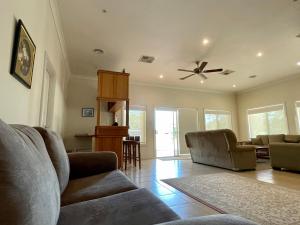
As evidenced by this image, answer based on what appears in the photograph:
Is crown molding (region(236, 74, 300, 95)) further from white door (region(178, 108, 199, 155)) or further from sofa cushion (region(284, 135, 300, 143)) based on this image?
white door (region(178, 108, 199, 155))

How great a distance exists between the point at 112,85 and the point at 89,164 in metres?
2.82

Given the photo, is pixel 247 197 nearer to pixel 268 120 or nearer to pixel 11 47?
pixel 11 47

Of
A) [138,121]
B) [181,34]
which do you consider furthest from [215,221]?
[138,121]

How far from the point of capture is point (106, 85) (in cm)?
448

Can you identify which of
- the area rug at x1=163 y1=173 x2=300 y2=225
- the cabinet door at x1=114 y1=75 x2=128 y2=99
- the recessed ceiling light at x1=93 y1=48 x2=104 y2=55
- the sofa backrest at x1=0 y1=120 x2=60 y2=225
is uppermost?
the recessed ceiling light at x1=93 y1=48 x2=104 y2=55

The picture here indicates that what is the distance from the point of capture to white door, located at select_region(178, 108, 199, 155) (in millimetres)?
7918

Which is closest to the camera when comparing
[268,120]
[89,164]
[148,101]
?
[89,164]

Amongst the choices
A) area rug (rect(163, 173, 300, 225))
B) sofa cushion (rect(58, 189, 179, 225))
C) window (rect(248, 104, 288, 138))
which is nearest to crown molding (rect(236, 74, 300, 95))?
window (rect(248, 104, 288, 138))

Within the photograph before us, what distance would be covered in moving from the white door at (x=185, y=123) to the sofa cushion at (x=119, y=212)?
22.9 feet

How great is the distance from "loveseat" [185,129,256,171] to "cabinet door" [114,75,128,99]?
2298 millimetres

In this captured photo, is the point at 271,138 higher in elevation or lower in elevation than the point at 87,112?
lower

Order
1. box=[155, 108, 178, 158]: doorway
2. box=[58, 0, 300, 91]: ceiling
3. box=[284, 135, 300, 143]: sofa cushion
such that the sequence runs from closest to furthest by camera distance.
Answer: box=[58, 0, 300, 91]: ceiling → box=[284, 135, 300, 143]: sofa cushion → box=[155, 108, 178, 158]: doorway

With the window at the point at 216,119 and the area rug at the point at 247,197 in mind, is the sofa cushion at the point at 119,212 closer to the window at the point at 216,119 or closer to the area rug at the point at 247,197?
the area rug at the point at 247,197

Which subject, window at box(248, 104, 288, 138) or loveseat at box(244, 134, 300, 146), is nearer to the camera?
loveseat at box(244, 134, 300, 146)
